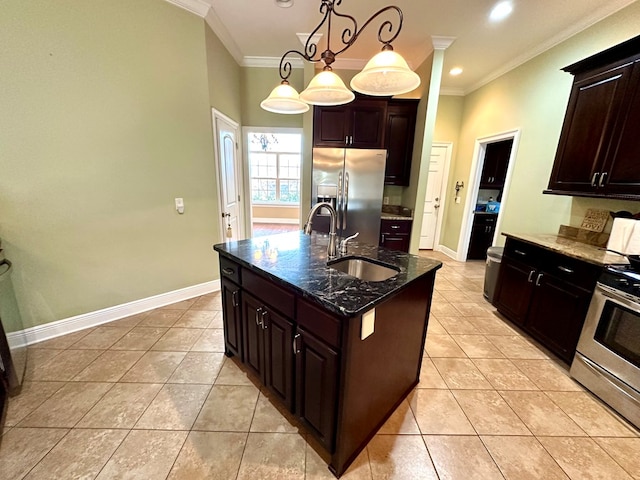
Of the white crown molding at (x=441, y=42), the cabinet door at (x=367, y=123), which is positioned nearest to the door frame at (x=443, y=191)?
the cabinet door at (x=367, y=123)

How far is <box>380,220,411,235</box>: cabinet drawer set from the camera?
12.4ft

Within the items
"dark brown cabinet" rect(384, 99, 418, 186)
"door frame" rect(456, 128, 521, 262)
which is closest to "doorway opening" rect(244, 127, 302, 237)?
"dark brown cabinet" rect(384, 99, 418, 186)

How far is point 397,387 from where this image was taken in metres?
1.59

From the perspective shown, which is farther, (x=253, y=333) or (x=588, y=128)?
(x=588, y=128)

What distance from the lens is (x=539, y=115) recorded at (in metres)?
3.12

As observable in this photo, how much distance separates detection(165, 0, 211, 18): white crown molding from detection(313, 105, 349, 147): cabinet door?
60.5 inches

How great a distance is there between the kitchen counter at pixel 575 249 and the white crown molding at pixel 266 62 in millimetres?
3510

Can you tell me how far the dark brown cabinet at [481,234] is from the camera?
4.48 meters

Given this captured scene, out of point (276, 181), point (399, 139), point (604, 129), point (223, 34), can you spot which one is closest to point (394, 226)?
point (399, 139)

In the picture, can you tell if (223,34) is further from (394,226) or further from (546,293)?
(546,293)

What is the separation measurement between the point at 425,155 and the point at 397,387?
2917 mm

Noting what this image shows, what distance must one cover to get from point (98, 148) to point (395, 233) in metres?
3.50

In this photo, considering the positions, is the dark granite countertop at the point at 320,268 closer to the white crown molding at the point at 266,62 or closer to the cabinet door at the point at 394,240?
the cabinet door at the point at 394,240

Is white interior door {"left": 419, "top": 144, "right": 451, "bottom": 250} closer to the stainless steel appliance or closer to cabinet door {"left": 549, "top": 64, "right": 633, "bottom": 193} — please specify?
cabinet door {"left": 549, "top": 64, "right": 633, "bottom": 193}
